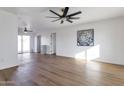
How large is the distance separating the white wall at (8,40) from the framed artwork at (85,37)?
3932 mm

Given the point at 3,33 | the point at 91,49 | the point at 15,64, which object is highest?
the point at 3,33

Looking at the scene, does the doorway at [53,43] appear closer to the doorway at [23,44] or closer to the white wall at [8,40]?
the doorway at [23,44]

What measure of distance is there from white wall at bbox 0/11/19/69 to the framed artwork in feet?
12.9

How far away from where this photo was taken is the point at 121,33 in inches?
193

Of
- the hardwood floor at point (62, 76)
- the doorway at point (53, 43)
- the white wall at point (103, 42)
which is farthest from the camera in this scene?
the doorway at point (53, 43)

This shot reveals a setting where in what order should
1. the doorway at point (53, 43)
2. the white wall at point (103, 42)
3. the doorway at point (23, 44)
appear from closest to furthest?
the white wall at point (103, 42), the doorway at point (53, 43), the doorway at point (23, 44)

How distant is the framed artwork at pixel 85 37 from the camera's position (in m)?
6.21

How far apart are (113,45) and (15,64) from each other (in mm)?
4753

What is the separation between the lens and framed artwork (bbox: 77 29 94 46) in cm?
621

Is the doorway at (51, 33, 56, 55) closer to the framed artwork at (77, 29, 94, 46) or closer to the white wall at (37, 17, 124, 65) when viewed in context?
the white wall at (37, 17, 124, 65)

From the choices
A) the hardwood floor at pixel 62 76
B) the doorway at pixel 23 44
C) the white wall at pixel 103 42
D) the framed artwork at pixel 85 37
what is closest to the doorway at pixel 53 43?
the white wall at pixel 103 42

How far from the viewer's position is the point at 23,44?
36.0ft
